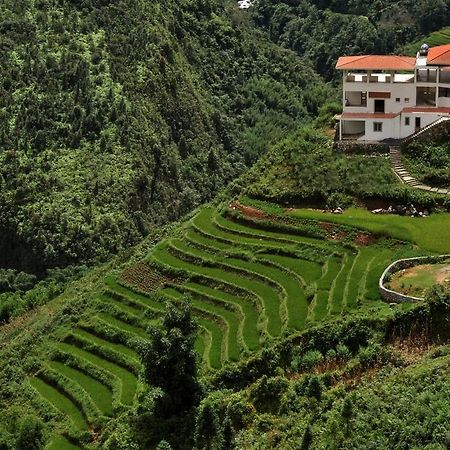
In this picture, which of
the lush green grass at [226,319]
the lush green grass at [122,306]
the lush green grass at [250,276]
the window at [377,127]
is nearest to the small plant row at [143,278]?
the lush green grass at [122,306]

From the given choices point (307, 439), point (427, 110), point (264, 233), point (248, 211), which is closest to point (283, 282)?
point (264, 233)

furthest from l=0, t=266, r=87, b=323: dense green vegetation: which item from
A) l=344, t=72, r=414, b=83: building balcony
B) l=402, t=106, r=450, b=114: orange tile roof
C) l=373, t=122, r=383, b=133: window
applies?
l=402, t=106, r=450, b=114: orange tile roof

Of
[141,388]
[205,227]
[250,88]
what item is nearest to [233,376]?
[141,388]

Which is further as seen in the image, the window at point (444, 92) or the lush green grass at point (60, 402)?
the window at point (444, 92)

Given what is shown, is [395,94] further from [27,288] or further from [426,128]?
[27,288]

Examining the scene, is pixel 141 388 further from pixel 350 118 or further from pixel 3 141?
pixel 3 141

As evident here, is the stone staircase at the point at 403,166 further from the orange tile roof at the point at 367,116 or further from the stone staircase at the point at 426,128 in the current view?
the orange tile roof at the point at 367,116
